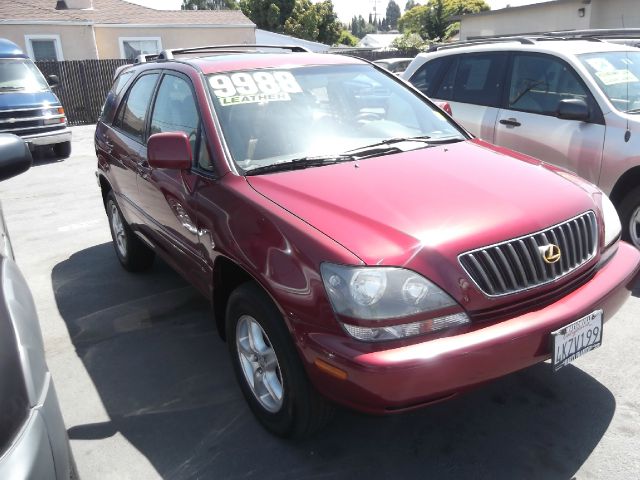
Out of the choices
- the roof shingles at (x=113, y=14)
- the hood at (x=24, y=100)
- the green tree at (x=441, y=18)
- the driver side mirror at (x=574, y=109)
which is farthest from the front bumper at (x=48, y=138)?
the green tree at (x=441, y=18)

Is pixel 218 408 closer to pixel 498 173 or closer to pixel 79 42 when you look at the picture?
pixel 498 173

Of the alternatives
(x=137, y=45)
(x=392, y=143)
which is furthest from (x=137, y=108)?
(x=137, y=45)

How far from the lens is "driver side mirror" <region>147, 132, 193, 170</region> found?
3047 mm

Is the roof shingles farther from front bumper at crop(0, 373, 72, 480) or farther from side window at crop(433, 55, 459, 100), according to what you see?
front bumper at crop(0, 373, 72, 480)

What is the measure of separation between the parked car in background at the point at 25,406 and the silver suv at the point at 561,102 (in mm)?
4377

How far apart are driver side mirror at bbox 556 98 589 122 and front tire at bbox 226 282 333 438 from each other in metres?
3.33

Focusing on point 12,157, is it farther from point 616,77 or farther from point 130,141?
point 616,77

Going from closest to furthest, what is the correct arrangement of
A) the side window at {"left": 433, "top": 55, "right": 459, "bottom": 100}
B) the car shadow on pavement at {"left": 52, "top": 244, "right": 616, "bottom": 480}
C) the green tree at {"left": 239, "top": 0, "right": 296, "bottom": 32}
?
1. the car shadow on pavement at {"left": 52, "top": 244, "right": 616, "bottom": 480}
2. the side window at {"left": 433, "top": 55, "right": 459, "bottom": 100}
3. the green tree at {"left": 239, "top": 0, "right": 296, "bottom": 32}

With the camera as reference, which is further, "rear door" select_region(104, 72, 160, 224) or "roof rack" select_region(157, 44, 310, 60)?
"roof rack" select_region(157, 44, 310, 60)

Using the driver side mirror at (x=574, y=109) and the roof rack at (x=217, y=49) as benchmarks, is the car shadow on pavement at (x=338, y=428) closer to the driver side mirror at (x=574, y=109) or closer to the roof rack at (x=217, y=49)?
the roof rack at (x=217, y=49)

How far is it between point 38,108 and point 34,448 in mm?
11503

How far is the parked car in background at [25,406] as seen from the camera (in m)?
1.40

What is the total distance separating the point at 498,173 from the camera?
2961mm

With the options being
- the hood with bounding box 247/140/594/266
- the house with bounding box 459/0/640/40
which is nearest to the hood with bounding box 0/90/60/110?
the hood with bounding box 247/140/594/266
